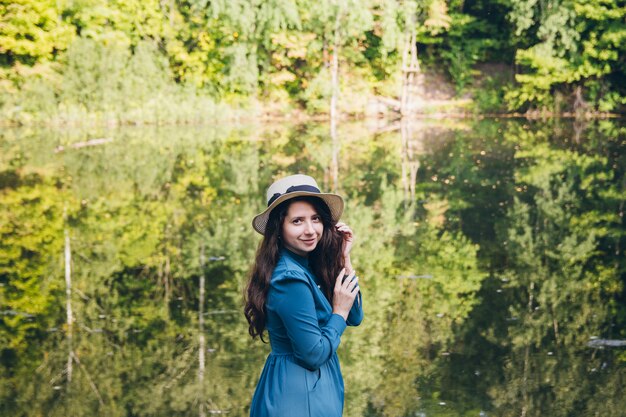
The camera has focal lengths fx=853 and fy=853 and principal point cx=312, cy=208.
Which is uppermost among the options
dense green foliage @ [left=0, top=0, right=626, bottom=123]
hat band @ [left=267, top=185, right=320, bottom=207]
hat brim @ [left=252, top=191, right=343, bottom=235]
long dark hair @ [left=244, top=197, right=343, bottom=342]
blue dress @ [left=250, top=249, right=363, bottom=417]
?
dense green foliage @ [left=0, top=0, right=626, bottom=123]

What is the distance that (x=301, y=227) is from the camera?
3176 millimetres

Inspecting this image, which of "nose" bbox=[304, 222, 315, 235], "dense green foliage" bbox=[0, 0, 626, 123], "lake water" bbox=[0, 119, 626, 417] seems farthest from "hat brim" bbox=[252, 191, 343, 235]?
"dense green foliage" bbox=[0, 0, 626, 123]

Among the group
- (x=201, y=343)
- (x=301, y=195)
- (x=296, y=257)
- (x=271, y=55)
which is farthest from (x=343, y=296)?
(x=271, y=55)

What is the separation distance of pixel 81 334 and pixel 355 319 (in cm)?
478

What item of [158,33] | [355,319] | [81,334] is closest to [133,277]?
[81,334]

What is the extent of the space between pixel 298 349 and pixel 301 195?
56cm

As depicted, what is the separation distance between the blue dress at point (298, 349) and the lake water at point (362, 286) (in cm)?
278

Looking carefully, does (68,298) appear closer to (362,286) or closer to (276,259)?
(362,286)

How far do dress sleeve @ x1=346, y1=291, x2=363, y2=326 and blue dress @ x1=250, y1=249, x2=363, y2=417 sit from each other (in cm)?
22

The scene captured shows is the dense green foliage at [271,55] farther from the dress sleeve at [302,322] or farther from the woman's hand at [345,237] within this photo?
the dress sleeve at [302,322]

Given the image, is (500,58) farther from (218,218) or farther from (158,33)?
(218,218)

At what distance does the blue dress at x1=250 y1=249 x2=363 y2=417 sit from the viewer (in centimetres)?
298

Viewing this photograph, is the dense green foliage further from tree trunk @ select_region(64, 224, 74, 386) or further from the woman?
the woman

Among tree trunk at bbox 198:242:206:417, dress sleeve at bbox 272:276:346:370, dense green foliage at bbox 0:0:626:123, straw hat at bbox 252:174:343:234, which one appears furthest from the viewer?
dense green foliage at bbox 0:0:626:123
